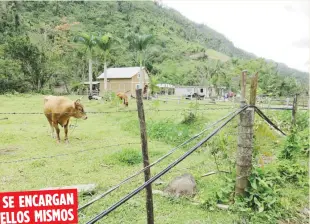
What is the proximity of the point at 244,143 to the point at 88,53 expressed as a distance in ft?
90.9

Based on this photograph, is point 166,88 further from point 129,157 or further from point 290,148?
point 290,148

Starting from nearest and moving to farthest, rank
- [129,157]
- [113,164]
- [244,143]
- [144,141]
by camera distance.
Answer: [144,141] → [244,143] → [113,164] → [129,157]

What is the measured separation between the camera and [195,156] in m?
7.12

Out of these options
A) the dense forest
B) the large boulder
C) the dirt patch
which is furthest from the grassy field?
the dense forest

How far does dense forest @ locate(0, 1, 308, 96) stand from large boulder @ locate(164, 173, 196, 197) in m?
3.14

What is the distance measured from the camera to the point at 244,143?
395 centimetres

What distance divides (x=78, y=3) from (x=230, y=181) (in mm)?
92969

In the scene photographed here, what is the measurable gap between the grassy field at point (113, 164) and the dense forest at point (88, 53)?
2276 millimetres

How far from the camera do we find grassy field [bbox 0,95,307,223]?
403cm

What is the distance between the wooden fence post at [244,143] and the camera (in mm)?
3903

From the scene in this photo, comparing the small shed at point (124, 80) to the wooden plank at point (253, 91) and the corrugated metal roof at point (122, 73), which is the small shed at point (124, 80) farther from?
the wooden plank at point (253, 91)

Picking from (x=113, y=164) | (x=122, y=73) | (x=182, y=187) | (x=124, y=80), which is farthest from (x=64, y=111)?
(x=122, y=73)

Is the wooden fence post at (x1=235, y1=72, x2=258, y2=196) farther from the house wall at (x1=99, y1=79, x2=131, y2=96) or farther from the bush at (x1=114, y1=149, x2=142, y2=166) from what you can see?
the house wall at (x1=99, y1=79, x2=131, y2=96)

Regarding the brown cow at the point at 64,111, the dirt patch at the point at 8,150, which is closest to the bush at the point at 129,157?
the brown cow at the point at 64,111
